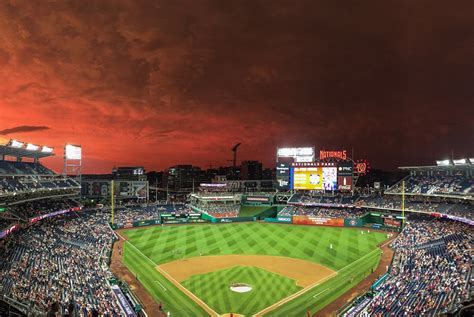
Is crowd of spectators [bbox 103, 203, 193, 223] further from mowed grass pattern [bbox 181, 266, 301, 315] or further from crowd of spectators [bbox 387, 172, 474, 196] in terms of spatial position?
crowd of spectators [bbox 387, 172, 474, 196]

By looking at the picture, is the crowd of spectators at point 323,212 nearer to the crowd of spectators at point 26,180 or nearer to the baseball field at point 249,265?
the baseball field at point 249,265

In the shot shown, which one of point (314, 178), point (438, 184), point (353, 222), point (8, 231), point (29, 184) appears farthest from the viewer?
point (314, 178)

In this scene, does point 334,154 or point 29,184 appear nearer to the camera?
point 29,184

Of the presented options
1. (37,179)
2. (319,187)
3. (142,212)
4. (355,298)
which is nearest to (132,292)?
(355,298)

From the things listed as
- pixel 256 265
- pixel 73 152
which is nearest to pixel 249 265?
pixel 256 265

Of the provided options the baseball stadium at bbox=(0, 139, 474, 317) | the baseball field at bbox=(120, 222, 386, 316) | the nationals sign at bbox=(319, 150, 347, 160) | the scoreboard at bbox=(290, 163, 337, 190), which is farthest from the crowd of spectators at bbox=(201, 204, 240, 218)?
the nationals sign at bbox=(319, 150, 347, 160)

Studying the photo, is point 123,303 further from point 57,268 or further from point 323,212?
point 323,212

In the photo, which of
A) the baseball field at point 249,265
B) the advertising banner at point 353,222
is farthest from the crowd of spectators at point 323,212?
the baseball field at point 249,265
